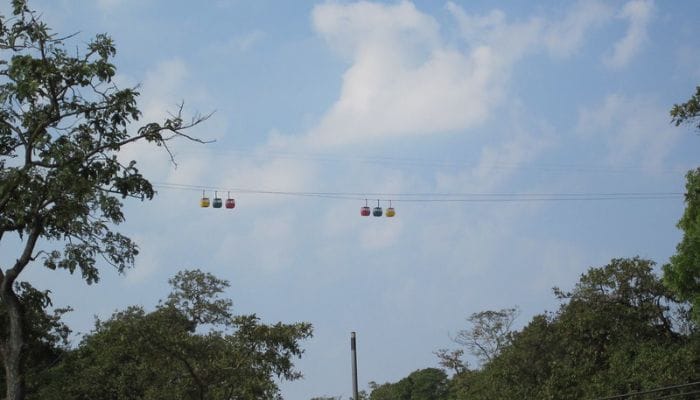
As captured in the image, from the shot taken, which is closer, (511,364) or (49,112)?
(49,112)

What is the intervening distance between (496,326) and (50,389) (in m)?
23.2

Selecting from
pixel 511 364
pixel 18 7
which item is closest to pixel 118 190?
pixel 18 7

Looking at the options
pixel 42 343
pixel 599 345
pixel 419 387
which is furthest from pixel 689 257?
pixel 419 387

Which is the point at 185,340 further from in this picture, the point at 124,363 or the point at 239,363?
the point at 124,363

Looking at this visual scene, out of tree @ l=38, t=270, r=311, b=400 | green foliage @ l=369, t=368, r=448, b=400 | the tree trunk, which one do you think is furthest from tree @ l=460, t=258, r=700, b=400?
green foliage @ l=369, t=368, r=448, b=400

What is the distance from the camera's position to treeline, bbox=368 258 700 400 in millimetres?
23250

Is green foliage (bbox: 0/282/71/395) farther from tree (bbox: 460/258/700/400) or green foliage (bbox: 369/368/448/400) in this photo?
green foliage (bbox: 369/368/448/400)

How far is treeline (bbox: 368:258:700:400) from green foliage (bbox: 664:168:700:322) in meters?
3.41

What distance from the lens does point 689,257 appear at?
19.8 meters

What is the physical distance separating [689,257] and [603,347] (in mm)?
6747

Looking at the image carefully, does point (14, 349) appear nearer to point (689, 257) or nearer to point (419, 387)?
point (689, 257)

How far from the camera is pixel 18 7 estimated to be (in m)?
9.27

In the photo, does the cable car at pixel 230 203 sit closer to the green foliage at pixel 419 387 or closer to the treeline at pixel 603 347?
the treeline at pixel 603 347

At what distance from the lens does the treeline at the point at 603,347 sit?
23.2 metres
